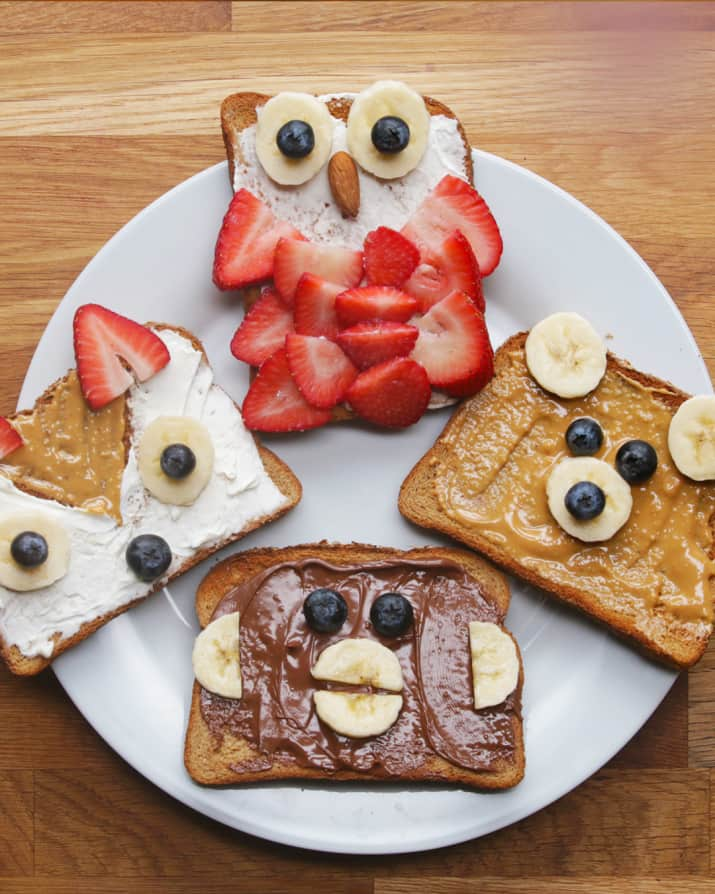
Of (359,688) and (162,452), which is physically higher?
(162,452)

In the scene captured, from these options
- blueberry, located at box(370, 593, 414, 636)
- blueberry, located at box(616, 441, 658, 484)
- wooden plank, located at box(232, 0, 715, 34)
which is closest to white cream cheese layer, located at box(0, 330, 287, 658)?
blueberry, located at box(370, 593, 414, 636)

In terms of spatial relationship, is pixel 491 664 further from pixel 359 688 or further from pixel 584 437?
pixel 584 437

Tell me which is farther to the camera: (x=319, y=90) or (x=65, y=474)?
(x=319, y=90)

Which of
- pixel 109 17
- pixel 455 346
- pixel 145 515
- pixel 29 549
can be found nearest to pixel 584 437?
pixel 455 346

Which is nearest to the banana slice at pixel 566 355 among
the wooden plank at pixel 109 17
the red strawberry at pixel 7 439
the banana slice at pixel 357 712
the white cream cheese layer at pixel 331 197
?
the white cream cheese layer at pixel 331 197

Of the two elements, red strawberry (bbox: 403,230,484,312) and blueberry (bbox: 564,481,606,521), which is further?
red strawberry (bbox: 403,230,484,312)

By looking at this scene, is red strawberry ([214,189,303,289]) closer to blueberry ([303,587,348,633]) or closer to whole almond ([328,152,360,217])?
whole almond ([328,152,360,217])
